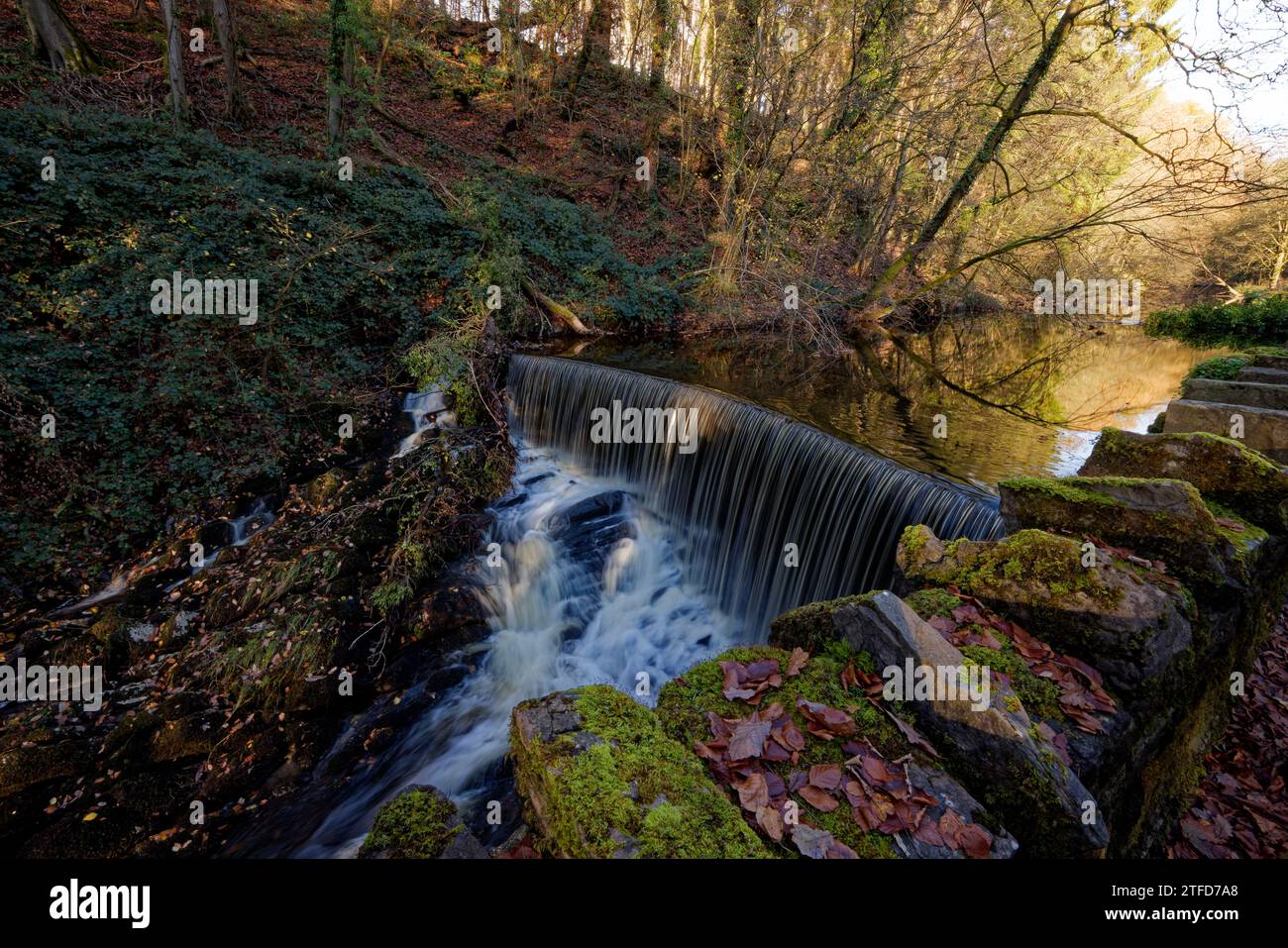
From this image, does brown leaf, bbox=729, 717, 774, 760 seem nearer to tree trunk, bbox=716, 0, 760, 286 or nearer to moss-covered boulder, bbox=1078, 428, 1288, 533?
moss-covered boulder, bbox=1078, 428, 1288, 533

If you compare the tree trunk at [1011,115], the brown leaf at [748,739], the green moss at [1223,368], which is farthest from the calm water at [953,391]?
the brown leaf at [748,739]

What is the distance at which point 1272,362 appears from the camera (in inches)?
311

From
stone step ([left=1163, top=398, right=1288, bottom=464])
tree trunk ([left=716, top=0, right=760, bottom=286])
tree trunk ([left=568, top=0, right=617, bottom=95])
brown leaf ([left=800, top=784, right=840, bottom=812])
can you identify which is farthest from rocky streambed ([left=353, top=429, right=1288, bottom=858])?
tree trunk ([left=568, top=0, right=617, bottom=95])

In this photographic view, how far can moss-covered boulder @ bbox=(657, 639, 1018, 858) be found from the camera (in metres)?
1.80

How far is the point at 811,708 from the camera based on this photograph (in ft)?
7.36

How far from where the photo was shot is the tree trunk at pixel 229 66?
11797 millimetres

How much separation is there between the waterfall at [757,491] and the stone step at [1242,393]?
12.9 feet

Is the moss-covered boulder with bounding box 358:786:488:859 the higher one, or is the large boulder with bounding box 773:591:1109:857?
the large boulder with bounding box 773:591:1109:857

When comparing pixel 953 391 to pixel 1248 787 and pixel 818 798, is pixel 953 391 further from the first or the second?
pixel 818 798

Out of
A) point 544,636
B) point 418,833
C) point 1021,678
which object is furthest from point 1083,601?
point 544,636

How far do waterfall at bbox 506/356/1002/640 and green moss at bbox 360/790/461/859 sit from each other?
479 centimetres

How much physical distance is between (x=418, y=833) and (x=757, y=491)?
573 cm
